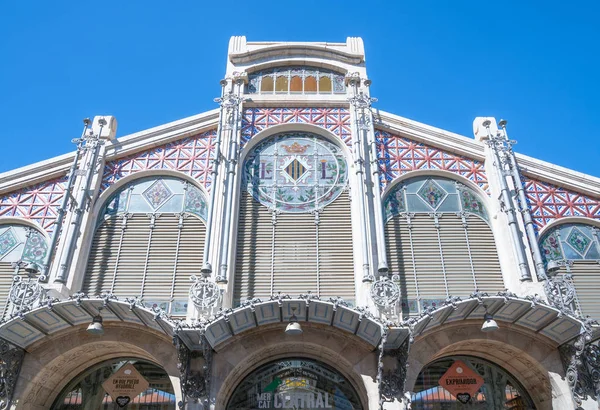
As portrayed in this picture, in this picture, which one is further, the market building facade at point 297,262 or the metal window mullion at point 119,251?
the metal window mullion at point 119,251

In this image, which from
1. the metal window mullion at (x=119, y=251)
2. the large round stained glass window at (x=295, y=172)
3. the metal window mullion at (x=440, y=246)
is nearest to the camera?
the metal window mullion at (x=119, y=251)

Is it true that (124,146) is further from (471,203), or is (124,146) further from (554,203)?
(554,203)

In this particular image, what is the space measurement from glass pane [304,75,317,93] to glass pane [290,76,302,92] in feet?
0.76

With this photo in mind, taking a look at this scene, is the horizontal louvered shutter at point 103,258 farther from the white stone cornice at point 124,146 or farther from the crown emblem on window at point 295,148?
the crown emblem on window at point 295,148

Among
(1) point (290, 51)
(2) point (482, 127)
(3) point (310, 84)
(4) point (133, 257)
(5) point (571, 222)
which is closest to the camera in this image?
(4) point (133, 257)

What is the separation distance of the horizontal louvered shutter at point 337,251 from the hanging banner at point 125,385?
589cm

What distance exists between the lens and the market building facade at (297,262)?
1351 centimetres

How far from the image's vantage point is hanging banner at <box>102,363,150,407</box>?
15109mm

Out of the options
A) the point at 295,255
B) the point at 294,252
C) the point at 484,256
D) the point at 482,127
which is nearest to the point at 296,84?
the point at 482,127

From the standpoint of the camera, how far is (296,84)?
67.1 feet

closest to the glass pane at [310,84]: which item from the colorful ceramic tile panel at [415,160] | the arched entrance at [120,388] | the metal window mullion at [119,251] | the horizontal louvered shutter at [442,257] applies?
the colorful ceramic tile panel at [415,160]

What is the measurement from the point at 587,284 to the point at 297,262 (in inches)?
361

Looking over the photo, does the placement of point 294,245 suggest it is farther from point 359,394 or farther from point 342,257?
point 359,394

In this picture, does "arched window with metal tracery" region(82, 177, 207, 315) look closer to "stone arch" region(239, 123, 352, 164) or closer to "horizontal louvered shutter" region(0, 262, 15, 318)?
"horizontal louvered shutter" region(0, 262, 15, 318)
